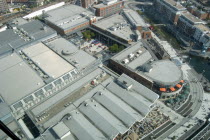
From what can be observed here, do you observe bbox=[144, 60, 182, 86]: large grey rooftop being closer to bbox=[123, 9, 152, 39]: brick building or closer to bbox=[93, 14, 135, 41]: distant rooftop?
bbox=[93, 14, 135, 41]: distant rooftop

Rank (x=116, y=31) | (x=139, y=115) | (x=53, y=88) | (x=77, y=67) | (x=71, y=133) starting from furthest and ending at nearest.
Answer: (x=116, y=31) → (x=77, y=67) → (x=53, y=88) → (x=139, y=115) → (x=71, y=133)

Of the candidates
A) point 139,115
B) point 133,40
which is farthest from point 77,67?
point 133,40

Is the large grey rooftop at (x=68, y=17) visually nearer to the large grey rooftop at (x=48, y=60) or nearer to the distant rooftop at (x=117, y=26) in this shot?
the distant rooftop at (x=117, y=26)

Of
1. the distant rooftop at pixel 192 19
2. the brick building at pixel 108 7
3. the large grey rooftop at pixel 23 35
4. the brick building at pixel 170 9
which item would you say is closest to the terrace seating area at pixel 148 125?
the large grey rooftop at pixel 23 35

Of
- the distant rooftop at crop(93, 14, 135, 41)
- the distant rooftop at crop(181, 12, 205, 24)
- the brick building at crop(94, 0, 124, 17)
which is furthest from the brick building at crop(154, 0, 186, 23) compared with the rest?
the distant rooftop at crop(93, 14, 135, 41)

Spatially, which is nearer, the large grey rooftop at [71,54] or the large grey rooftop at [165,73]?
the large grey rooftop at [165,73]

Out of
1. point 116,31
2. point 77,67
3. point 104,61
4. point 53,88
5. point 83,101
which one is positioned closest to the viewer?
point 83,101

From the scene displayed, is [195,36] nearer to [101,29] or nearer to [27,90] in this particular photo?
[101,29]

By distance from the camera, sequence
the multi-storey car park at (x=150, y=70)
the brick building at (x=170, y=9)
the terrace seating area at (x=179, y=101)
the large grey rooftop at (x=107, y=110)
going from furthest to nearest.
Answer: the brick building at (x=170, y=9)
the multi-storey car park at (x=150, y=70)
the terrace seating area at (x=179, y=101)
the large grey rooftop at (x=107, y=110)
